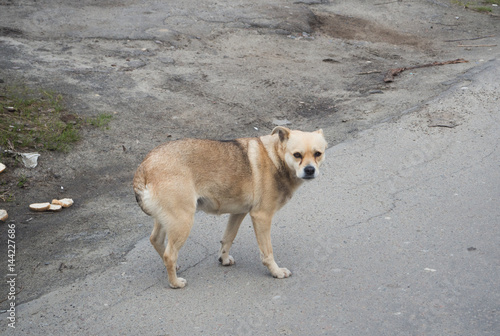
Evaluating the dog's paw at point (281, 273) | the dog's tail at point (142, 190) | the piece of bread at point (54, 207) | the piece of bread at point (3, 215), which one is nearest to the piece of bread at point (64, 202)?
the piece of bread at point (54, 207)

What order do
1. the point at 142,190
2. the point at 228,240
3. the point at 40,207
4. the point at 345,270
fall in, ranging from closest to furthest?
the point at 142,190
the point at 345,270
the point at 228,240
the point at 40,207

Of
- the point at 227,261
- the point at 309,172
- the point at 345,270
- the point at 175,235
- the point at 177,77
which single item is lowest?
the point at 227,261

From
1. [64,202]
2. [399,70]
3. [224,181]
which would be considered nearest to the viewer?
[224,181]

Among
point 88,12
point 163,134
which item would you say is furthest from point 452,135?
point 88,12

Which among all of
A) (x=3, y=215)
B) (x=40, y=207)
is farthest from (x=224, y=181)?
(x=3, y=215)

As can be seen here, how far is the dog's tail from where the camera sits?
3979mm

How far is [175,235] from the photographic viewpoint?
13.2 feet

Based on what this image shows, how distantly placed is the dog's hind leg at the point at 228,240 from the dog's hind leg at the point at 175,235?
556 millimetres

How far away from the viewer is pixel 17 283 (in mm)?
4199

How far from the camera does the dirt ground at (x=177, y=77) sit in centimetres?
517

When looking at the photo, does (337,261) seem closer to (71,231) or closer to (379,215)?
(379,215)

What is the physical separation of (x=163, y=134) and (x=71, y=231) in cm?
243

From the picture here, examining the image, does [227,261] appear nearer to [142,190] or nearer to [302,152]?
[142,190]

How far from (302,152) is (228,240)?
108 cm
